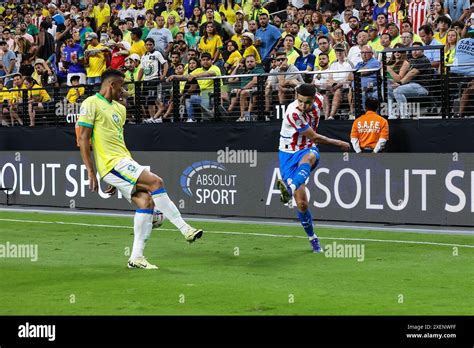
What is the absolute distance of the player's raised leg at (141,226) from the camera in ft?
43.2

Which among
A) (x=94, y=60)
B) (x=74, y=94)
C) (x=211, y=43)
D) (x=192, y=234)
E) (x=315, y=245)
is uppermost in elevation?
(x=211, y=43)

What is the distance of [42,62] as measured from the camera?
28453mm

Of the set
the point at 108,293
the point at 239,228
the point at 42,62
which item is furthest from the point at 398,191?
the point at 42,62

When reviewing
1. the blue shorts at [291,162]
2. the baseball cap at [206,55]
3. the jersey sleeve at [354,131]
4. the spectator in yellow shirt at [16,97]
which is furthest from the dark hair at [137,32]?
the blue shorts at [291,162]

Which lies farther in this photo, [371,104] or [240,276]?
[371,104]

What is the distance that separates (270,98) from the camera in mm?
21281

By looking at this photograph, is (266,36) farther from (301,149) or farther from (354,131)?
(301,149)

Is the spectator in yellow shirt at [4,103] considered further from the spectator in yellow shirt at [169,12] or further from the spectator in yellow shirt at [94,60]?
the spectator in yellow shirt at [169,12]

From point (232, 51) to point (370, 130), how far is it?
5492 mm

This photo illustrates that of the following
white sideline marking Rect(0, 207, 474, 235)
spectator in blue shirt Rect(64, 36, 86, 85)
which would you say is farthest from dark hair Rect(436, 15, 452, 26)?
spectator in blue shirt Rect(64, 36, 86, 85)

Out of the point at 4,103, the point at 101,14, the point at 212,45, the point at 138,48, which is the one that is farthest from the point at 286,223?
the point at 101,14

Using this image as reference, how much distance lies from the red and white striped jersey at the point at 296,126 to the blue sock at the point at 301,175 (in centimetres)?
35

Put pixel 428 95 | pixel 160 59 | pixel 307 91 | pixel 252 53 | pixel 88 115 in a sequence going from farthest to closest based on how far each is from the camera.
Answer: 1. pixel 160 59
2. pixel 252 53
3. pixel 428 95
4. pixel 307 91
5. pixel 88 115
